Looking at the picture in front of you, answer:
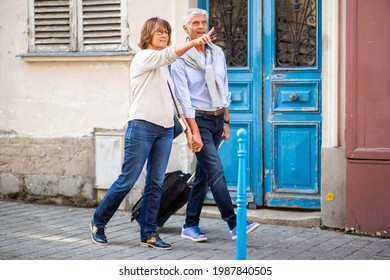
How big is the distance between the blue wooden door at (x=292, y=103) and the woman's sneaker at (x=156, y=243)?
2004mm

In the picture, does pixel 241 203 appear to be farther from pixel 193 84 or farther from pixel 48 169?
pixel 48 169

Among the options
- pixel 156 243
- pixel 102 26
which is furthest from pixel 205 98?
pixel 102 26

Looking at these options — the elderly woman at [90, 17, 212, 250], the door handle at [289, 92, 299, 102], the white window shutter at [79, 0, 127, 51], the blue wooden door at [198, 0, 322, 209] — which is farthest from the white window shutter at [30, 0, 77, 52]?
the elderly woman at [90, 17, 212, 250]

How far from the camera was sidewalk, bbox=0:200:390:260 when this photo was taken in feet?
23.5

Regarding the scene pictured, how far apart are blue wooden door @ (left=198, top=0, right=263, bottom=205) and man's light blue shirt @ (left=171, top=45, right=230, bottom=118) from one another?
150cm

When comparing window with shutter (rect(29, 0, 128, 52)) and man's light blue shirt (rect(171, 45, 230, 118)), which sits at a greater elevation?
window with shutter (rect(29, 0, 128, 52))

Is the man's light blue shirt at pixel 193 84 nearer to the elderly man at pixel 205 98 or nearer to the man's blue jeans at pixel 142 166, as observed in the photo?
the elderly man at pixel 205 98

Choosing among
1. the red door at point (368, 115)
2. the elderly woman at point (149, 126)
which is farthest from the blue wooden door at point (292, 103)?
the elderly woman at point (149, 126)

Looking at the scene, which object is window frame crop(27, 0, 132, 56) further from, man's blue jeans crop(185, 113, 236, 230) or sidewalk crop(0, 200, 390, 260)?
man's blue jeans crop(185, 113, 236, 230)

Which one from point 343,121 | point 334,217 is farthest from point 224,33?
point 334,217

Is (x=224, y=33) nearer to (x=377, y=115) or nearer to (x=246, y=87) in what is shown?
(x=246, y=87)

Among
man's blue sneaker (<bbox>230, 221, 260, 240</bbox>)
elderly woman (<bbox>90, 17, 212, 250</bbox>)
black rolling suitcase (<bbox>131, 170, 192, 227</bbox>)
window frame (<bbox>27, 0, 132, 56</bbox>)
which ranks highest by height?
window frame (<bbox>27, 0, 132, 56</bbox>)

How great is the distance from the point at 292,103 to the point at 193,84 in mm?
1746

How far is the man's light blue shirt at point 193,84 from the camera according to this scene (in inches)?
291
